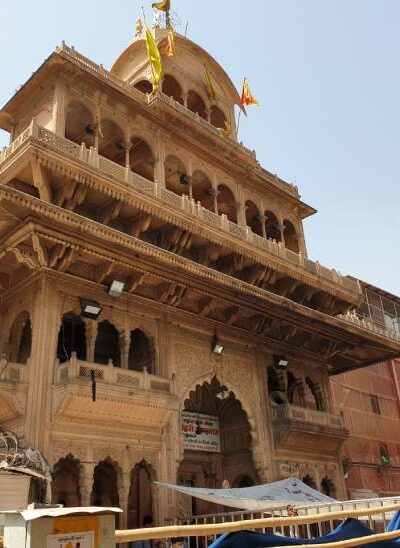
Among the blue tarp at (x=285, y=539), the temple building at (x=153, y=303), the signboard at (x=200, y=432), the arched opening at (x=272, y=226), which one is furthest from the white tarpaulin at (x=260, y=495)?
the arched opening at (x=272, y=226)

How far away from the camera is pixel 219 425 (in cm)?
1445

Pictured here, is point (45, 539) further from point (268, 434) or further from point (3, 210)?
point (268, 434)

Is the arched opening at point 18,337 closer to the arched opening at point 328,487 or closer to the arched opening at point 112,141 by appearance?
the arched opening at point 112,141

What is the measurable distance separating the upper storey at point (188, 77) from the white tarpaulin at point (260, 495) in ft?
35.0

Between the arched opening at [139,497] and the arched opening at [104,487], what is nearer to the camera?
the arched opening at [104,487]

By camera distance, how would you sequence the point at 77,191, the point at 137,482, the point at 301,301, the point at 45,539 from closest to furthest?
the point at 45,539 < the point at 77,191 < the point at 137,482 < the point at 301,301

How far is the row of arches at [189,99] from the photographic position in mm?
16547

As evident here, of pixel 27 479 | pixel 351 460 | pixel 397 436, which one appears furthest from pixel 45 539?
pixel 397 436

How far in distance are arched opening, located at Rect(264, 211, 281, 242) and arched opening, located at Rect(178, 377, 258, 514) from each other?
5.53 meters

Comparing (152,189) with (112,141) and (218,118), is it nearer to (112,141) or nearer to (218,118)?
(112,141)

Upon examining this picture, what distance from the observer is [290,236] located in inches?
694

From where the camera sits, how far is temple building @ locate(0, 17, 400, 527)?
993cm

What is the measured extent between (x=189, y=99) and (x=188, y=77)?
655 millimetres

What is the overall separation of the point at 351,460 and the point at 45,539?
60.5 feet
